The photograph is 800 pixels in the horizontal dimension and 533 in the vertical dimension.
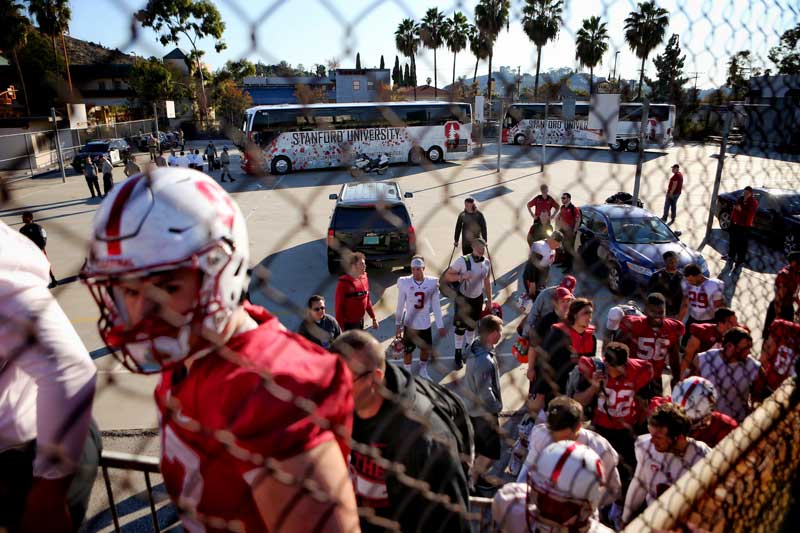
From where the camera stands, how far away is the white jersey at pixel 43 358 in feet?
3.58

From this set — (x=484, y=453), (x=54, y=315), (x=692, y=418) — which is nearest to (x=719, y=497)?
(x=692, y=418)

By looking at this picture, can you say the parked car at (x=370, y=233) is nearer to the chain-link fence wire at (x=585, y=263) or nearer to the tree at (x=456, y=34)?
the chain-link fence wire at (x=585, y=263)

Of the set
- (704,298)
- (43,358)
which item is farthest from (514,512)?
(704,298)

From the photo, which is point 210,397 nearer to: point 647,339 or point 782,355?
point 647,339

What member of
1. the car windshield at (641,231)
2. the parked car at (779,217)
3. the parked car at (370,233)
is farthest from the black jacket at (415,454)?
the parked car at (779,217)

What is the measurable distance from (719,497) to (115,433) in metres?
4.56

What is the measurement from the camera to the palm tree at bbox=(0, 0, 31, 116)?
765mm

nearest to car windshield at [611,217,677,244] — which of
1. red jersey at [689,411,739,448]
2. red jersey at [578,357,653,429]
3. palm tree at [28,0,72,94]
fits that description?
red jersey at [578,357,653,429]

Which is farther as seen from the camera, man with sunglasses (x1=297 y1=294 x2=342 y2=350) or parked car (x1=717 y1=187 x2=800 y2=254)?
parked car (x1=717 y1=187 x2=800 y2=254)

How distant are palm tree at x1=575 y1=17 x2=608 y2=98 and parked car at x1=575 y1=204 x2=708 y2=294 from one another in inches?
212

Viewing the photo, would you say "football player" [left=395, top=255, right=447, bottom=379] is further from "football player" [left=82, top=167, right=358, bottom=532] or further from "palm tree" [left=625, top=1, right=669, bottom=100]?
"football player" [left=82, top=167, right=358, bottom=532]

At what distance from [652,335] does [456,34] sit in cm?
362

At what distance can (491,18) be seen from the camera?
1468mm

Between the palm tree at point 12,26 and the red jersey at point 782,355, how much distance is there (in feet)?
15.4
